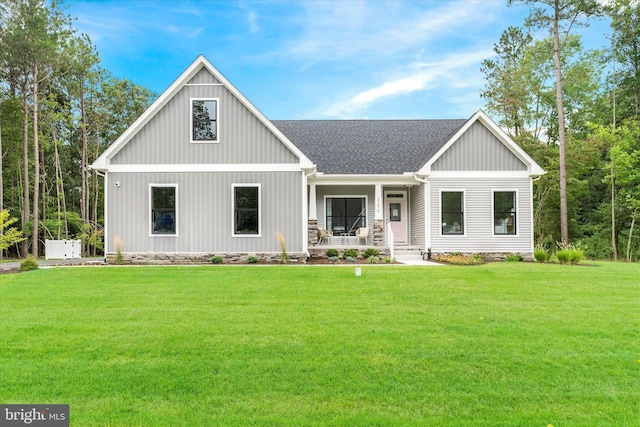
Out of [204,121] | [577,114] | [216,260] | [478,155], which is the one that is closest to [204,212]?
[216,260]

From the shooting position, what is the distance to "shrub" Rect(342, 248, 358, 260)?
48.0 ft

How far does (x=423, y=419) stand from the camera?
9.81ft

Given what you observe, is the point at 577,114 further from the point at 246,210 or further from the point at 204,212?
the point at 204,212

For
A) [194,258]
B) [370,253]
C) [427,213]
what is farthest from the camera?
[427,213]

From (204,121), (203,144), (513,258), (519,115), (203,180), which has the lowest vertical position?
(513,258)

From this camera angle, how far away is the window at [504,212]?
50.6 ft

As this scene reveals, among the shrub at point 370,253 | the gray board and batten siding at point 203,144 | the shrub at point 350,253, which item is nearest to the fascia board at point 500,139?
the shrub at point 370,253

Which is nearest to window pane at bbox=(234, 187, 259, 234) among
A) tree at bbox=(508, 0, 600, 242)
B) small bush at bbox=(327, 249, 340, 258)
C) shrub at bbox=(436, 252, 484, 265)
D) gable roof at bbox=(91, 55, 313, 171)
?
gable roof at bbox=(91, 55, 313, 171)

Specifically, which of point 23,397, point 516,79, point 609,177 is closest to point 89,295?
point 23,397

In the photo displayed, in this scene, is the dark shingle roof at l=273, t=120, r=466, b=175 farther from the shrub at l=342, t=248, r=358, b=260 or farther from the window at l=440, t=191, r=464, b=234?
the shrub at l=342, t=248, r=358, b=260

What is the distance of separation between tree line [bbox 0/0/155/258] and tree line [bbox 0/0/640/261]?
0.22 ft

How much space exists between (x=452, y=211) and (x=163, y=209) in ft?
34.4

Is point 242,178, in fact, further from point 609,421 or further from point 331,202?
point 609,421

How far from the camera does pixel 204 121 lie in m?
14.3
